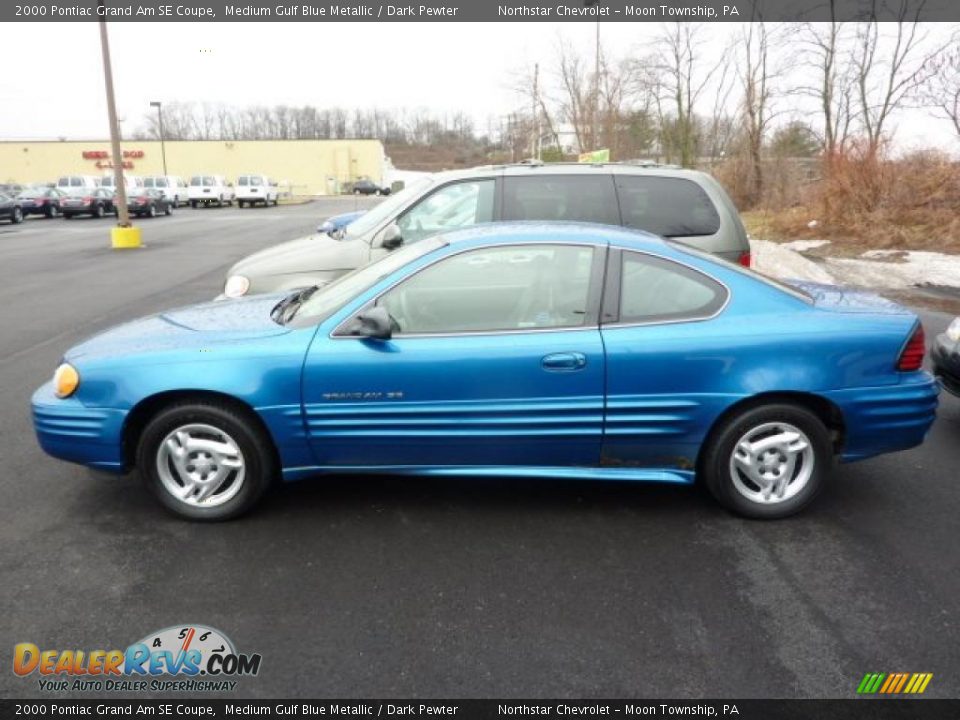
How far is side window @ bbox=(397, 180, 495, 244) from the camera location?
655 cm

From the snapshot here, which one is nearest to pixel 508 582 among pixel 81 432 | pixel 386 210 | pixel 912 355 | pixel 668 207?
pixel 81 432

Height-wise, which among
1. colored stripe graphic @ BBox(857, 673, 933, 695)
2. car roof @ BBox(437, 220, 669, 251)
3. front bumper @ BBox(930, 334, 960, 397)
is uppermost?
car roof @ BBox(437, 220, 669, 251)

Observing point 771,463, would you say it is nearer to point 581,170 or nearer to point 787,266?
point 581,170

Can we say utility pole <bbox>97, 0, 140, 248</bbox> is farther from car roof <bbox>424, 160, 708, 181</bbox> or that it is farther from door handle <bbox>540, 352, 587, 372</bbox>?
door handle <bbox>540, 352, 587, 372</bbox>

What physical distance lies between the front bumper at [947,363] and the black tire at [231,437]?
182 inches

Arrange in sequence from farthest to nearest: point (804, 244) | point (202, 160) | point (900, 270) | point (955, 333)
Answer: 1. point (202, 160)
2. point (804, 244)
3. point (900, 270)
4. point (955, 333)

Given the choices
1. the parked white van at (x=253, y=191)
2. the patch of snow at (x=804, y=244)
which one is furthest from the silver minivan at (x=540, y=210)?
the parked white van at (x=253, y=191)

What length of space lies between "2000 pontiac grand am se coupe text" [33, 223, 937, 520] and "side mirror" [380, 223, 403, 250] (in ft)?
8.27

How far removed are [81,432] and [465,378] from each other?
199cm

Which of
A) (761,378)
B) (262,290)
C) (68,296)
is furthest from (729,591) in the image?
(68,296)

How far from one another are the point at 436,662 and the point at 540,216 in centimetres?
444

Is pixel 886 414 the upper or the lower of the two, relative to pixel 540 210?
lower

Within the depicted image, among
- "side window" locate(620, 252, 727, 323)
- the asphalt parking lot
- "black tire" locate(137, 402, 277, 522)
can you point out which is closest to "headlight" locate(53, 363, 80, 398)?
"black tire" locate(137, 402, 277, 522)

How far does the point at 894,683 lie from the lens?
8.93ft
